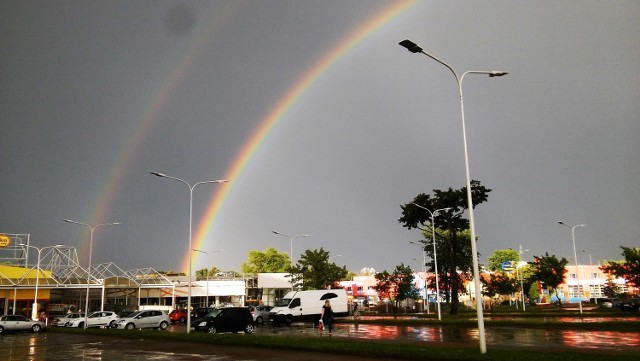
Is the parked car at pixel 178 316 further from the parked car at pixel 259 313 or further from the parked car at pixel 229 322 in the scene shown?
the parked car at pixel 229 322

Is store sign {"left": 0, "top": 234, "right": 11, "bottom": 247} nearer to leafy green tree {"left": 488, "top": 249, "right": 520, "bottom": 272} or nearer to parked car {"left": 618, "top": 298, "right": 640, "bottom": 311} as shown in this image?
parked car {"left": 618, "top": 298, "right": 640, "bottom": 311}

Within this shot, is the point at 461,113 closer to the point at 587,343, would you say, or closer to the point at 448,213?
the point at 587,343

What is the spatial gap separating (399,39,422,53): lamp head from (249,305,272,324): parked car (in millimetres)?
38203

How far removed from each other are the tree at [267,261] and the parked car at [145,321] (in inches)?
3306

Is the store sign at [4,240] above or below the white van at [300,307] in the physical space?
above

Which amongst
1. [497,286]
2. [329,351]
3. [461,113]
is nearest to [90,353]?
[329,351]

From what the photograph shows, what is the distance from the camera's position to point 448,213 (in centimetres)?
6319

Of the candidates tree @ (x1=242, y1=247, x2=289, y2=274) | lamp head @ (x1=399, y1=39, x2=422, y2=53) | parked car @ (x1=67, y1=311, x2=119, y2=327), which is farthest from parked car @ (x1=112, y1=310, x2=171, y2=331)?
tree @ (x1=242, y1=247, x2=289, y2=274)

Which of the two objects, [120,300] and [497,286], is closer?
[497,286]

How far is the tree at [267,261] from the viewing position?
130625 mm

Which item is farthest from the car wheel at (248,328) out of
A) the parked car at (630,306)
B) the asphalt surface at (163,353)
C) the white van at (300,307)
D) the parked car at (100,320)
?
the parked car at (630,306)

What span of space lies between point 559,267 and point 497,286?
341 inches

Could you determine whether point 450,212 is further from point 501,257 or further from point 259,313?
point 501,257

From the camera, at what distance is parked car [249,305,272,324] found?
5144cm
